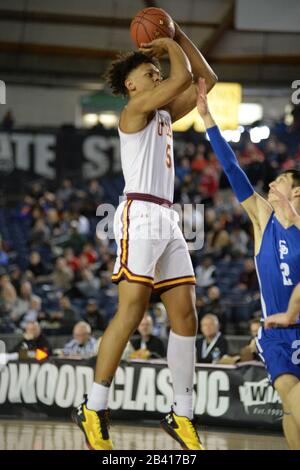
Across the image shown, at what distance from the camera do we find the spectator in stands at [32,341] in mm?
11516

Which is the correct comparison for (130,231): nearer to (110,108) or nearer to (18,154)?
(18,154)

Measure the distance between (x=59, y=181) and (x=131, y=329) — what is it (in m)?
18.8

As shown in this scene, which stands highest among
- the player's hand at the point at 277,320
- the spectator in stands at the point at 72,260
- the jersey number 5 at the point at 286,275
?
the spectator in stands at the point at 72,260

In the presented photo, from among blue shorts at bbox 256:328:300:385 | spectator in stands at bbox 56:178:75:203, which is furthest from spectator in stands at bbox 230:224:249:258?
blue shorts at bbox 256:328:300:385

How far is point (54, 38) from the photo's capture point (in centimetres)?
2838

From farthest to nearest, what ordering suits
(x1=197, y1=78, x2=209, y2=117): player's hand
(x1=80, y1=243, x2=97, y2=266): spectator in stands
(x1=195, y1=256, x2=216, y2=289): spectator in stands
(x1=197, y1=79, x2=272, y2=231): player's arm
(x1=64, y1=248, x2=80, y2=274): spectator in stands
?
(x1=80, y1=243, x2=97, y2=266): spectator in stands → (x1=64, y1=248, x2=80, y2=274): spectator in stands → (x1=195, y1=256, x2=216, y2=289): spectator in stands → (x1=197, y1=78, x2=209, y2=117): player's hand → (x1=197, y1=79, x2=272, y2=231): player's arm

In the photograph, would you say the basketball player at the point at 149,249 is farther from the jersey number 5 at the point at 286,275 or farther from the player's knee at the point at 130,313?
the jersey number 5 at the point at 286,275

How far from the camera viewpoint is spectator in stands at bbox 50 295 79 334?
44.8 ft

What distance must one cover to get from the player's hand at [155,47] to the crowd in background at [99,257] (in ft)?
18.4

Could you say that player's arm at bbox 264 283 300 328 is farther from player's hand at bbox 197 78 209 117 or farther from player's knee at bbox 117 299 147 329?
player's hand at bbox 197 78 209 117

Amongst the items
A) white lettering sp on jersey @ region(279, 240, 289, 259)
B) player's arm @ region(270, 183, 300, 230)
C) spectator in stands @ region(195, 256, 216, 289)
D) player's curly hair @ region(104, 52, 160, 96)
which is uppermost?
spectator in stands @ region(195, 256, 216, 289)

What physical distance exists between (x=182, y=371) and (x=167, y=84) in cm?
189

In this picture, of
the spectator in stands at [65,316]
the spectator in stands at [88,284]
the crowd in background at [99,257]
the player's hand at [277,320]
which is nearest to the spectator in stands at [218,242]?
the crowd in background at [99,257]

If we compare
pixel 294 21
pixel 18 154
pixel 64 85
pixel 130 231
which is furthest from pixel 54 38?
pixel 130 231
